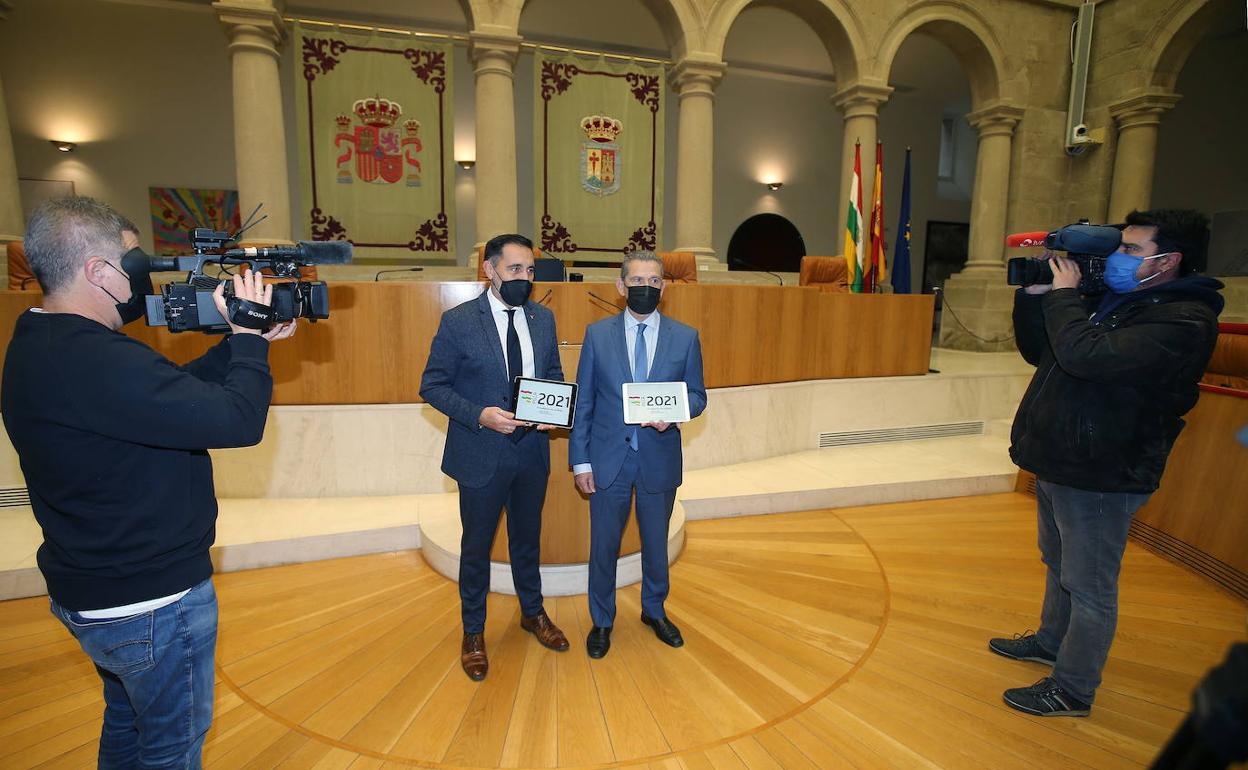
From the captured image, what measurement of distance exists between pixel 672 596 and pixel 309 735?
5.03ft

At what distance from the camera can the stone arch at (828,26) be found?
22.5ft

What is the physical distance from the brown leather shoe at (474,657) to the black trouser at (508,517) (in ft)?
0.10

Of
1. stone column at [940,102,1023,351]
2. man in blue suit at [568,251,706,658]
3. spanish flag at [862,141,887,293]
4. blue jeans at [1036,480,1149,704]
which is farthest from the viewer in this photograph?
stone column at [940,102,1023,351]

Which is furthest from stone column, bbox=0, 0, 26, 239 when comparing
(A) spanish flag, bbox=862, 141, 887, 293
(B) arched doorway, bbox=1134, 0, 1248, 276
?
(B) arched doorway, bbox=1134, 0, 1248, 276

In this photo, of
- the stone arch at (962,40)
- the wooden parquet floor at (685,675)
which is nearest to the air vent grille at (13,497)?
the wooden parquet floor at (685,675)

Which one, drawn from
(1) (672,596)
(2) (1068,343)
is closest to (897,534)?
(1) (672,596)

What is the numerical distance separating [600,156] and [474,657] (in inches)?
246

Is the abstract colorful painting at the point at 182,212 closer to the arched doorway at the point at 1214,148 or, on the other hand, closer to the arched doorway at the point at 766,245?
the arched doorway at the point at 766,245

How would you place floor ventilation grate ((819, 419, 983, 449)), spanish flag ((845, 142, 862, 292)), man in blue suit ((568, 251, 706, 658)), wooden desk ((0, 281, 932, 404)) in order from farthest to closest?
spanish flag ((845, 142, 862, 292)) < floor ventilation grate ((819, 419, 983, 449)) < wooden desk ((0, 281, 932, 404)) < man in blue suit ((568, 251, 706, 658))

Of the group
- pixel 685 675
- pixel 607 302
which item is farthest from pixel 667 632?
pixel 607 302

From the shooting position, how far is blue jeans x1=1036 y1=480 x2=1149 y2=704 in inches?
73.3

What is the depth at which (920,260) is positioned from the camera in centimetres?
1152

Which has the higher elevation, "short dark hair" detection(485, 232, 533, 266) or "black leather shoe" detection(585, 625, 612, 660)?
"short dark hair" detection(485, 232, 533, 266)

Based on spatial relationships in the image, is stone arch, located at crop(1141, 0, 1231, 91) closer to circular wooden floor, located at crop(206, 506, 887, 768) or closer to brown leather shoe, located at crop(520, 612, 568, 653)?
circular wooden floor, located at crop(206, 506, 887, 768)
